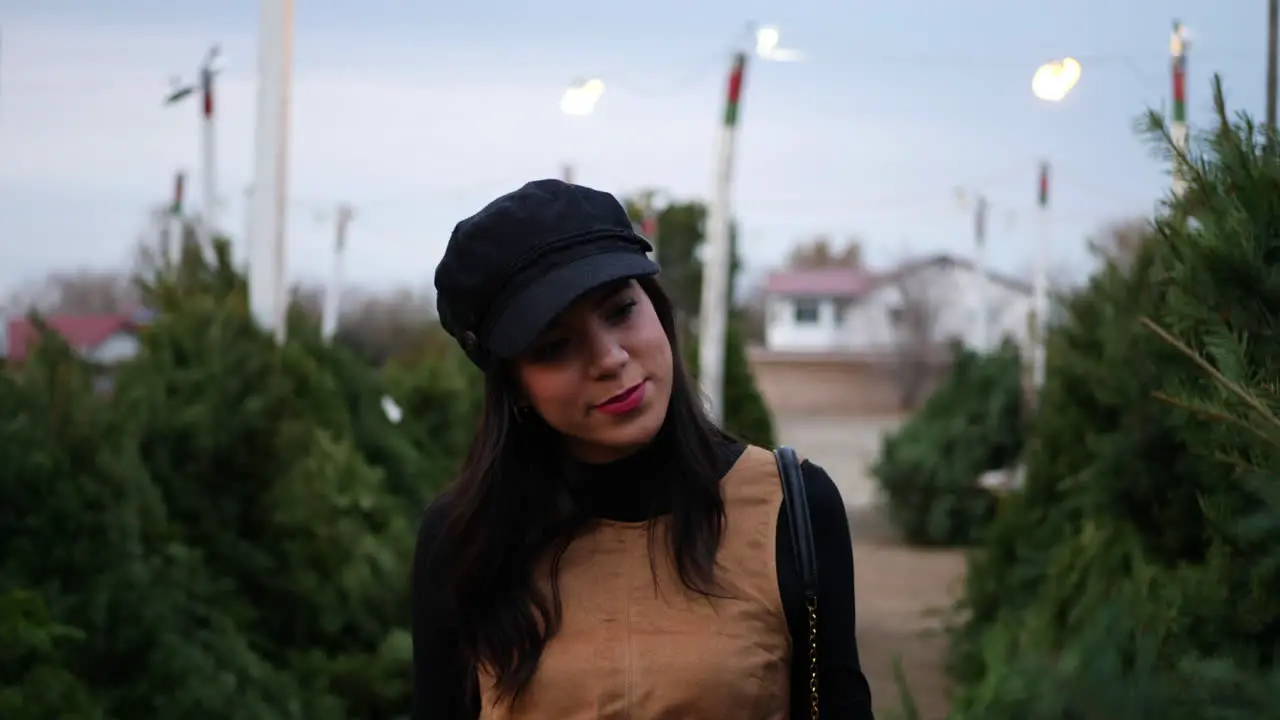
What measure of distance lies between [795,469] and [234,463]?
4578mm

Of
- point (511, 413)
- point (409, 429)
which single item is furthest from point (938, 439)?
point (511, 413)

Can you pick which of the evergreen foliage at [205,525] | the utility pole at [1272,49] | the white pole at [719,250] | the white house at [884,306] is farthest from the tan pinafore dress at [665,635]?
the white house at [884,306]

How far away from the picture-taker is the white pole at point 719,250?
1350 centimetres

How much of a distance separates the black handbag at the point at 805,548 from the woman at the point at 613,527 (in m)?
0.01

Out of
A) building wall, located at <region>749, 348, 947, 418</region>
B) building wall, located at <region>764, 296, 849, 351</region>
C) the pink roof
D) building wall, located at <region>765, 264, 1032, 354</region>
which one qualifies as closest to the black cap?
building wall, located at <region>749, 348, 947, 418</region>

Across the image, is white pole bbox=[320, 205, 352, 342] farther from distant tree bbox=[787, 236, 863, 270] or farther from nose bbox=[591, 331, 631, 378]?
distant tree bbox=[787, 236, 863, 270]

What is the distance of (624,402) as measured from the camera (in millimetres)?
1978

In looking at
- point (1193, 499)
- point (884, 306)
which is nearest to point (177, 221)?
point (1193, 499)

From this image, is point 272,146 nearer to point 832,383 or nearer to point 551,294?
point 551,294

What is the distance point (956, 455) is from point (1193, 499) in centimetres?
1274

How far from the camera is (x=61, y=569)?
425cm

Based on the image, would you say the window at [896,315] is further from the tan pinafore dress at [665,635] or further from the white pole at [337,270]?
the tan pinafore dress at [665,635]

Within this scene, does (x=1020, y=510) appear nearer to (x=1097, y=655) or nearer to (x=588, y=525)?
(x=588, y=525)

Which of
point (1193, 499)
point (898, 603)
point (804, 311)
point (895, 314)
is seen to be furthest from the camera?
point (804, 311)
